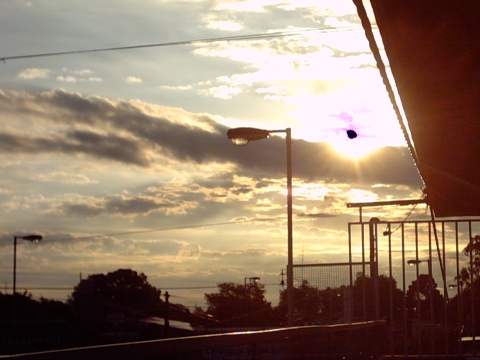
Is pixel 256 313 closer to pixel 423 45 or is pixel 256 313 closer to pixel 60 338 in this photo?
pixel 60 338

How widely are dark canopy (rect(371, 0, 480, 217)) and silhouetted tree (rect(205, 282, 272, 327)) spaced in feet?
258

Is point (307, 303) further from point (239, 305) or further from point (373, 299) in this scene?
point (239, 305)

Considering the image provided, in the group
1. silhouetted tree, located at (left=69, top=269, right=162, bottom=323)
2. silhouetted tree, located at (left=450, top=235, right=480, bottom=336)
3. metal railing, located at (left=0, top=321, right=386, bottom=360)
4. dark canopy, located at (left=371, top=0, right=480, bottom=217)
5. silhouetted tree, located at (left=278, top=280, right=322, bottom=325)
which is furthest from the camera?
silhouetted tree, located at (left=69, top=269, right=162, bottom=323)

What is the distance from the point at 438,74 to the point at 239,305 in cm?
9666

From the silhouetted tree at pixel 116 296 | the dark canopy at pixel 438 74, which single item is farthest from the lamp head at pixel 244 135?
the silhouetted tree at pixel 116 296

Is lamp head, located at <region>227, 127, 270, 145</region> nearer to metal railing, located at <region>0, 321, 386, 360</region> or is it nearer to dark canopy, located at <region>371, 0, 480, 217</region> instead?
metal railing, located at <region>0, 321, 386, 360</region>

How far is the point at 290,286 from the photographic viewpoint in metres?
14.5

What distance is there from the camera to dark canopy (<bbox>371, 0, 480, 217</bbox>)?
4172 millimetres

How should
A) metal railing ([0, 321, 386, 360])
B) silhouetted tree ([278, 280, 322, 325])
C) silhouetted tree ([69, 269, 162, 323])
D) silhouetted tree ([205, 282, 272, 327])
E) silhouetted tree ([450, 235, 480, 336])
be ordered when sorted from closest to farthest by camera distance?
metal railing ([0, 321, 386, 360]) < silhouetted tree ([450, 235, 480, 336]) < silhouetted tree ([278, 280, 322, 325]) < silhouetted tree ([69, 269, 162, 323]) < silhouetted tree ([205, 282, 272, 327])

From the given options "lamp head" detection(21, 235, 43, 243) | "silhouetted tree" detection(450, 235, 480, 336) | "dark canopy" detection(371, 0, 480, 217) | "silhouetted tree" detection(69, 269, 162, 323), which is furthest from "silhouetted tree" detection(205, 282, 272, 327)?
"dark canopy" detection(371, 0, 480, 217)

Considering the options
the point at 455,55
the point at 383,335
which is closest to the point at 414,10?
the point at 455,55

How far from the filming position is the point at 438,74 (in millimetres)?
5105

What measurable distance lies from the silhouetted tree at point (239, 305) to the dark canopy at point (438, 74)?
78563mm

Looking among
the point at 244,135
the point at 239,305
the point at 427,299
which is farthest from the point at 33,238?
the point at 239,305
